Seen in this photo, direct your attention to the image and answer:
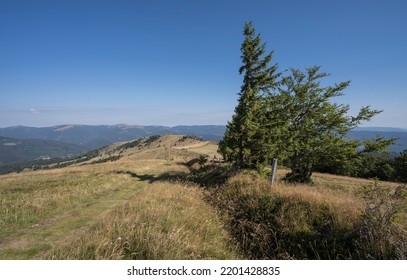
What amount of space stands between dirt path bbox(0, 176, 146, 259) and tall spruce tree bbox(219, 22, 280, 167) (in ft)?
37.2

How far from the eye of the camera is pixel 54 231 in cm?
950

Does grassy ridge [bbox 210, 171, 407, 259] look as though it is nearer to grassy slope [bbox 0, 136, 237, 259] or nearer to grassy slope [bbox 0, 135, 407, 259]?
grassy slope [bbox 0, 135, 407, 259]

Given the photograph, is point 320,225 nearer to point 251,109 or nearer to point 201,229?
point 201,229

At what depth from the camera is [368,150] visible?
766 inches

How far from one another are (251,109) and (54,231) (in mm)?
16210

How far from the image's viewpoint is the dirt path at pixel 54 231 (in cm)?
763

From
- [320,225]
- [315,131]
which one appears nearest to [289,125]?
[315,131]

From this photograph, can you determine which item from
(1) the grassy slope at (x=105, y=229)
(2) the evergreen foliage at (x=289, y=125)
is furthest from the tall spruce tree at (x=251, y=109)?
(1) the grassy slope at (x=105, y=229)

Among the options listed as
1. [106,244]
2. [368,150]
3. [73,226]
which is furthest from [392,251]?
[368,150]

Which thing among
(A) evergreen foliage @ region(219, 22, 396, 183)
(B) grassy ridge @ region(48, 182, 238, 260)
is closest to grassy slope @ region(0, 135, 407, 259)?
(B) grassy ridge @ region(48, 182, 238, 260)

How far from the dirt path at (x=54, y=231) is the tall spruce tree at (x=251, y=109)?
11328 millimetres

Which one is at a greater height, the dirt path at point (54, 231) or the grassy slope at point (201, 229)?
the grassy slope at point (201, 229)

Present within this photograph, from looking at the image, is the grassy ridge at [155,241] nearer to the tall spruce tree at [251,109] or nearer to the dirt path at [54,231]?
the dirt path at [54,231]
